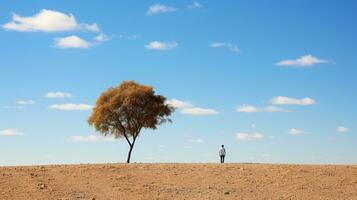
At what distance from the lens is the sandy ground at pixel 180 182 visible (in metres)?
33.0

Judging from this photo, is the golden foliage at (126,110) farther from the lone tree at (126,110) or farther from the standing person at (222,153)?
the standing person at (222,153)

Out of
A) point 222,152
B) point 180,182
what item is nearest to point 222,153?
point 222,152

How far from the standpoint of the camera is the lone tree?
205 ft

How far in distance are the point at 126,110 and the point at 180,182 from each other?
2740 centimetres

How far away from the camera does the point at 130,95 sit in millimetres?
62250

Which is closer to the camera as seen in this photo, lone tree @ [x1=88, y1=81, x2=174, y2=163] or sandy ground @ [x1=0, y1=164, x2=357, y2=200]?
sandy ground @ [x1=0, y1=164, x2=357, y2=200]

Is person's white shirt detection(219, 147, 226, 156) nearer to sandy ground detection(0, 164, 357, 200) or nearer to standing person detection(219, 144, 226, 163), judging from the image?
standing person detection(219, 144, 226, 163)

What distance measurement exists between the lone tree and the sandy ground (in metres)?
19.4

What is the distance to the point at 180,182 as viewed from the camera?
36.5 m

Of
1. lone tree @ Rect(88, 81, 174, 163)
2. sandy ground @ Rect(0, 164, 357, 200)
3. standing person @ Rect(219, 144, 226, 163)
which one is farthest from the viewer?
lone tree @ Rect(88, 81, 174, 163)

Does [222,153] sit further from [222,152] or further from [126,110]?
[126,110]

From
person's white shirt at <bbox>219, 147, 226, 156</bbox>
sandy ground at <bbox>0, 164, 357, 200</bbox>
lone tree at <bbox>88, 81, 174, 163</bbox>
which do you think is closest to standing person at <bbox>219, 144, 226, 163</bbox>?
person's white shirt at <bbox>219, 147, 226, 156</bbox>

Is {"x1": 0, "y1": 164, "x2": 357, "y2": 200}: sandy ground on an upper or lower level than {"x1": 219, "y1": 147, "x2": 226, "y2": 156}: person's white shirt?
lower

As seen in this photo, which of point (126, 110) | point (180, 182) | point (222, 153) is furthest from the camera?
point (126, 110)
